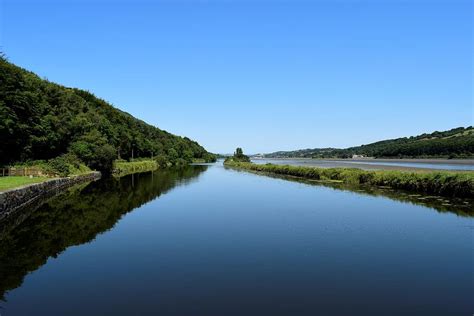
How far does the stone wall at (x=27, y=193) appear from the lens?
23138 mm

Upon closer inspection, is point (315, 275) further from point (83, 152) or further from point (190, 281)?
point (83, 152)

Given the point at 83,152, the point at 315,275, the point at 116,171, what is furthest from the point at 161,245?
the point at 116,171

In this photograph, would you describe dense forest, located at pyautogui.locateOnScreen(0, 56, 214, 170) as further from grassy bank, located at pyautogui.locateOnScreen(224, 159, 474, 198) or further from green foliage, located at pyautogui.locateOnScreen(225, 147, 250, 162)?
green foliage, located at pyautogui.locateOnScreen(225, 147, 250, 162)

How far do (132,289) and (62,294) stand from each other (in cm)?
193

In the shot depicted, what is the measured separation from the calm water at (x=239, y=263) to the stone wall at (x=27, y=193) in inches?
56.6

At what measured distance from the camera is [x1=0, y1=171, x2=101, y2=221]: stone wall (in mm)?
23138

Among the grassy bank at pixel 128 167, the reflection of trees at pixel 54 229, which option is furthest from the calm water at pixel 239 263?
the grassy bank at pixel 128 167

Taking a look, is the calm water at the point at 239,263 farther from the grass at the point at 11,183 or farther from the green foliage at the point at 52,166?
the green foliage at the point at 52,166

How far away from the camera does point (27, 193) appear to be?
29578 mm

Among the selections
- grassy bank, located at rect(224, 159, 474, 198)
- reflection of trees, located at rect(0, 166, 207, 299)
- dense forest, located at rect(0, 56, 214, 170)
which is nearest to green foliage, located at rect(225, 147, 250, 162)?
dense forest, located at rect(0, 56, 214, 170)

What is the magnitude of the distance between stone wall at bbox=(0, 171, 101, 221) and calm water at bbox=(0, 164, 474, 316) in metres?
1.44

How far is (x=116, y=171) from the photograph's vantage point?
8012 cm

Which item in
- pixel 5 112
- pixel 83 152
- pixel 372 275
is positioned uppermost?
pixel 5 112

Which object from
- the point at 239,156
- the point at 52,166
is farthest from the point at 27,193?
the point at 239,156
